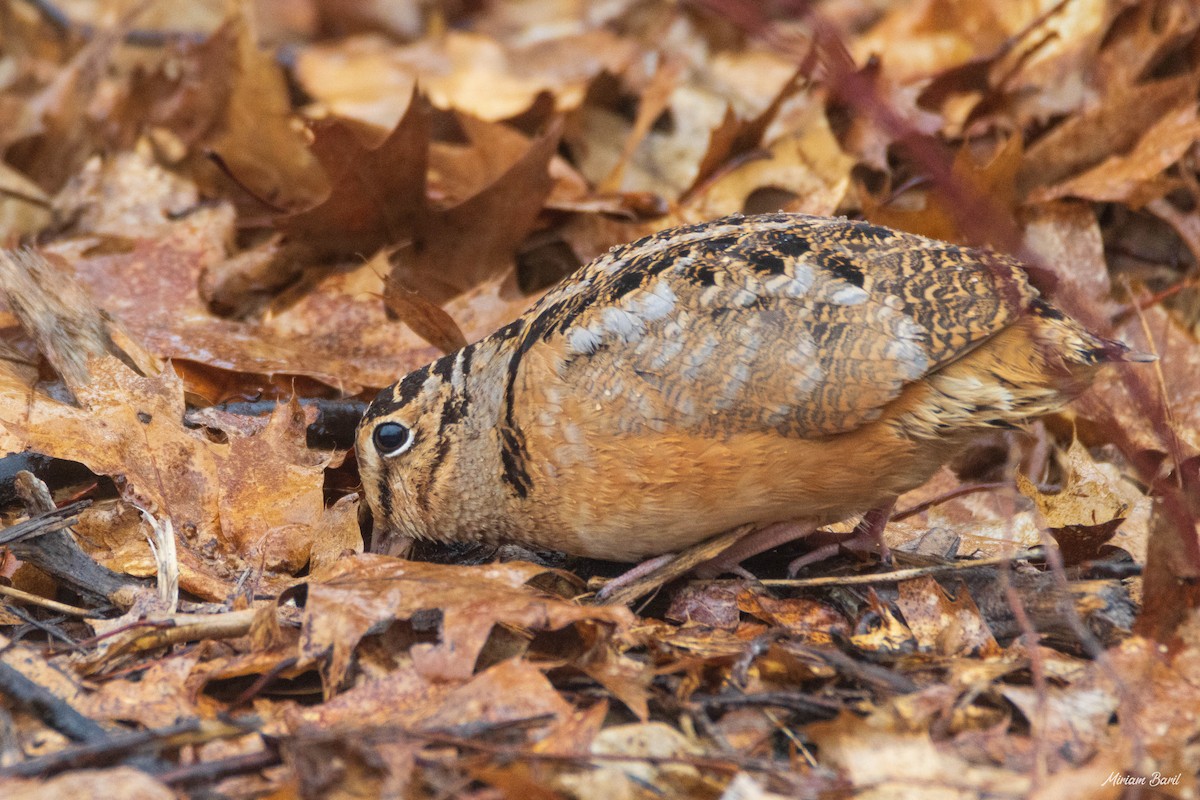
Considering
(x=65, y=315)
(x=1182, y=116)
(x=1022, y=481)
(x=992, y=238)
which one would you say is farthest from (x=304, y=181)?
(x=992, y=238)

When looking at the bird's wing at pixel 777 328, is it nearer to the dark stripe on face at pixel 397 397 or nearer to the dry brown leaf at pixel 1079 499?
the dark stripe on face at pixel 397 397

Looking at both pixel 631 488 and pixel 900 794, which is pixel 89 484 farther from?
pixel 900 794

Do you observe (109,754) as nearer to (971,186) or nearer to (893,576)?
(893,576)

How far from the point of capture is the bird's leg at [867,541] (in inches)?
136

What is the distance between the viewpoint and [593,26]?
7.25m

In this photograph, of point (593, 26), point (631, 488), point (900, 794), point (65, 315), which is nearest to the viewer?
point (900, 794)

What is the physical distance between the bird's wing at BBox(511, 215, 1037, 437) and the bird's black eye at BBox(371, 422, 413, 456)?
1.77ft

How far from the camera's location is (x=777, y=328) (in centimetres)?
301

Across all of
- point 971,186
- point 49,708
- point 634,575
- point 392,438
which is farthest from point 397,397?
point 971,186

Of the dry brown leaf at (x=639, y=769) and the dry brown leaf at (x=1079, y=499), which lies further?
the dry brown leaf at (x=1079, y=499)

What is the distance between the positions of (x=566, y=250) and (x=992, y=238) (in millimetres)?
3505

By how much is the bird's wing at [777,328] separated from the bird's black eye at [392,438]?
54cm

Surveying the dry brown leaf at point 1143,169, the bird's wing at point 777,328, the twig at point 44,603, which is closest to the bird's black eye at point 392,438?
the bird's wing at point 777,328

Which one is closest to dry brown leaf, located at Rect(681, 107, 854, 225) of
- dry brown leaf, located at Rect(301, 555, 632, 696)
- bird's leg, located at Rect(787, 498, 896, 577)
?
bird's leg, located at Rect(787, 498, 896, 577)
